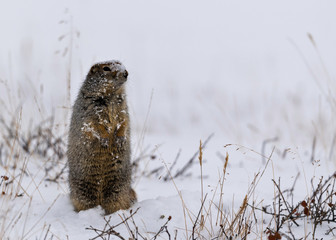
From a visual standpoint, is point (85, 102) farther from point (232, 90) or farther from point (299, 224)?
point (232, 90)

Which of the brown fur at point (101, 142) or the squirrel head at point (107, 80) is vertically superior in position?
the squirrel head at point (107, 80)

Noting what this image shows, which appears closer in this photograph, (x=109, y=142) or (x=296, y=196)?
(x=109, y=142)

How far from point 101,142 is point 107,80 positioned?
1.59 feet

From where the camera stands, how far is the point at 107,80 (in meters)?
3.46

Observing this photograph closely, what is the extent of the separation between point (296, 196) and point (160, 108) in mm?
6890

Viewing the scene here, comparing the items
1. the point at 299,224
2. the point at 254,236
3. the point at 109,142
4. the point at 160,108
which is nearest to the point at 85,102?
the point at 109,142

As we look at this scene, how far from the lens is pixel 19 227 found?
3.12 m

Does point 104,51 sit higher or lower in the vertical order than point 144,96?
higher

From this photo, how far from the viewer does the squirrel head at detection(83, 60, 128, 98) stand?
11.4 ft

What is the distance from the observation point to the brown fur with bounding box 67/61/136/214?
3.44 m

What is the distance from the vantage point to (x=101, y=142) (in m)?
3.43

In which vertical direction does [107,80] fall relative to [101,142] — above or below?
above

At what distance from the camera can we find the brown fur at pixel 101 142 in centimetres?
344

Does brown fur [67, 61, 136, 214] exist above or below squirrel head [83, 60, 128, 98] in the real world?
below
